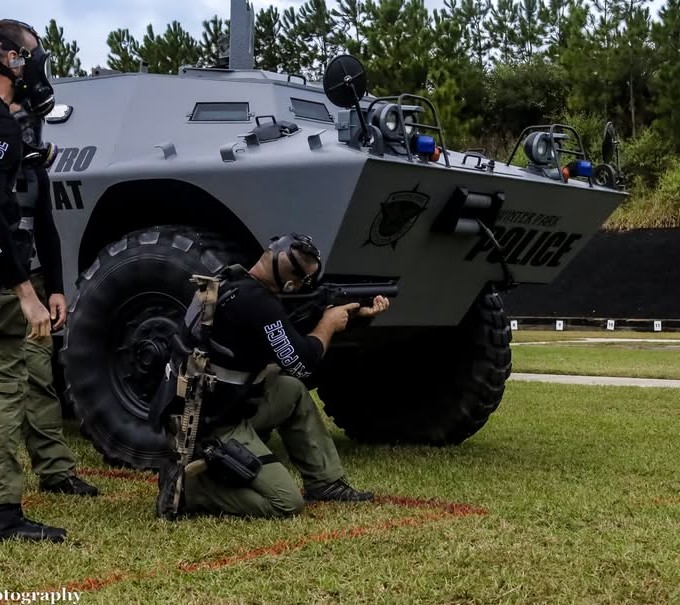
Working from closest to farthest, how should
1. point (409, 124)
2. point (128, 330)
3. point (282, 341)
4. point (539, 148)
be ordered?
1. point (282, 341)
2. point (409, 124)
3. point (128, 330)
4. point (539, 148)

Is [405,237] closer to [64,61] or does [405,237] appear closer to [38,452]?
[38,452]

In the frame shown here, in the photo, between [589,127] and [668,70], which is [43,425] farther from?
[589,127]

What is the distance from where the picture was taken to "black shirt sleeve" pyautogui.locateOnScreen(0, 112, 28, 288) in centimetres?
398

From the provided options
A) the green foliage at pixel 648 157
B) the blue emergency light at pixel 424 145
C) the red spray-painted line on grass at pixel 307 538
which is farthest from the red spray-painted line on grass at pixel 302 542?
the green foliage at pixel 648 157

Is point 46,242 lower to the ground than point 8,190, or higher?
lower

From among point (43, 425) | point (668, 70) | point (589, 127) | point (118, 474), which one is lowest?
point (589, 127)

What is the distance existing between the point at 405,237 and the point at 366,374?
5.96 ft

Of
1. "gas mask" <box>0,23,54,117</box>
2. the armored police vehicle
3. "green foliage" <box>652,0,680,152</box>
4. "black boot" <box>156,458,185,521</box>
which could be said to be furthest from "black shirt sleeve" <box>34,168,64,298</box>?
"green foliage" <box>652,0,680,152</box>

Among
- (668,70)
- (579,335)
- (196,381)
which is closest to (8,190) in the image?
(196,381)

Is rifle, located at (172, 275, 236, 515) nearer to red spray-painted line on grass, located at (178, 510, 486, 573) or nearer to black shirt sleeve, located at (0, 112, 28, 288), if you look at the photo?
red spray-painted line on grass, located at (178, 510, 486, 573)

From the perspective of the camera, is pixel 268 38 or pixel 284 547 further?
pixel 268 38

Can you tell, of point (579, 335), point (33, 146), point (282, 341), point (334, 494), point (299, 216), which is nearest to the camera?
point (282, 341)

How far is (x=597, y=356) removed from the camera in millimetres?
16531

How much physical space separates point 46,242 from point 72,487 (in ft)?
3.66
